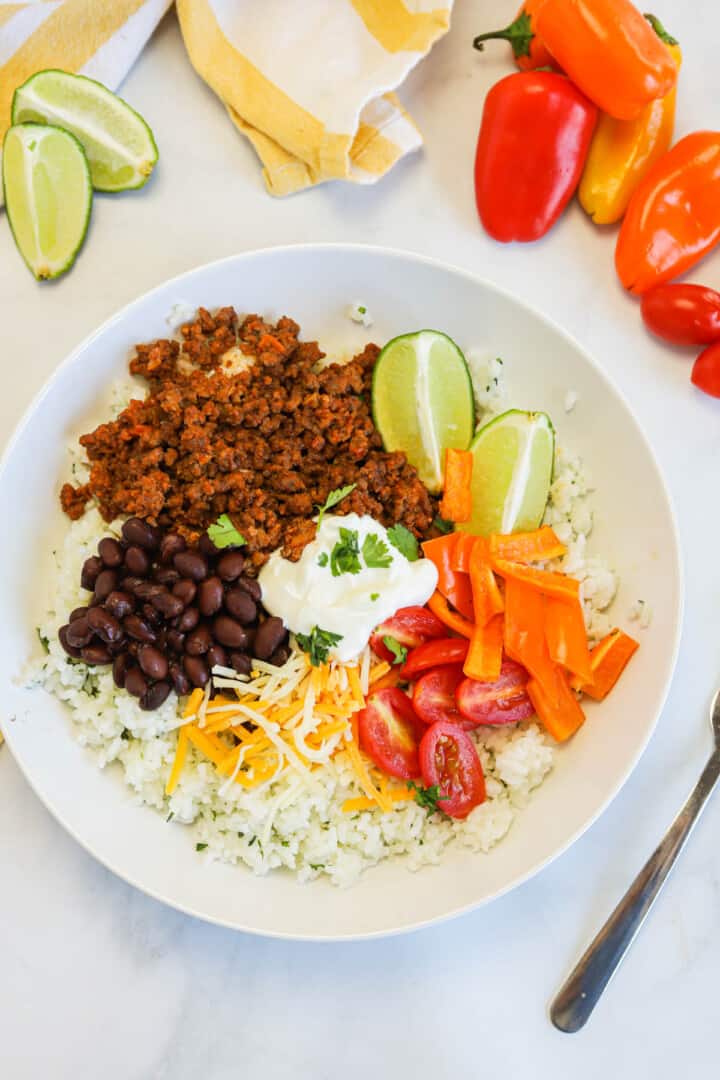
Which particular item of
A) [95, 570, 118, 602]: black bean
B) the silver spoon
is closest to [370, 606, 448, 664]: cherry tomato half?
[95, 570, 118, 602]: black bean

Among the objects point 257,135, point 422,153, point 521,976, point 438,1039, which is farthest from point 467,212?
point 438,1039

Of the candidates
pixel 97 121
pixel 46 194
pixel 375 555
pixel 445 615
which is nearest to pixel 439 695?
pixel 445 615

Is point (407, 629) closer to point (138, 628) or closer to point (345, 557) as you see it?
point (345, 557)

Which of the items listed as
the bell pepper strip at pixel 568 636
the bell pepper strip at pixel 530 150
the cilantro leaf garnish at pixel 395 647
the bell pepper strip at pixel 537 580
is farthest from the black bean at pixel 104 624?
the bell pepper strip at pixel 530 150

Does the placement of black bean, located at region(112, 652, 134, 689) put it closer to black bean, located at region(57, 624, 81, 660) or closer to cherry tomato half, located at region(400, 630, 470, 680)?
black bean, located at region(57, 624, 81, 660)

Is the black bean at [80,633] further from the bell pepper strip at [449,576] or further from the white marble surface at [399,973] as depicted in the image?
the bell pepper strip at [449,576]
